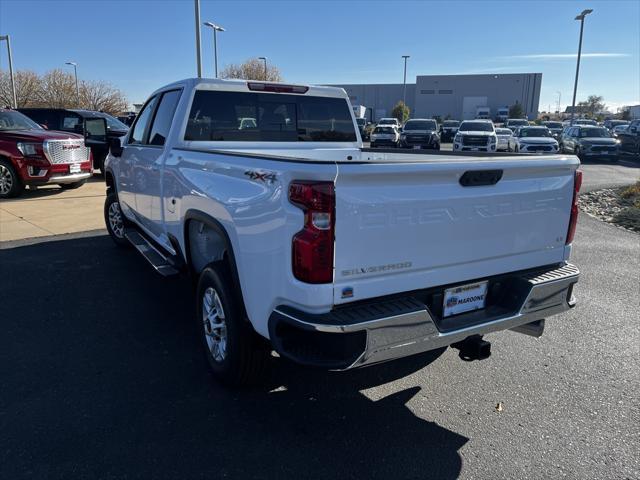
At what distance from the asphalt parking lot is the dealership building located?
76389mm

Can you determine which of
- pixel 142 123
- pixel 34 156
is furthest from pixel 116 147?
pixel 34 156

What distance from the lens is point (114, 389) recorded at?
11.9ft

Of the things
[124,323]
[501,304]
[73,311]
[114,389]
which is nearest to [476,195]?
[501,304]

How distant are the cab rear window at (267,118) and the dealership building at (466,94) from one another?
74.7 meters

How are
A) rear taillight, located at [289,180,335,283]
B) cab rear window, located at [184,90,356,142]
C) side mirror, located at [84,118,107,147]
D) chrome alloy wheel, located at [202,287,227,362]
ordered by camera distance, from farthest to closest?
side mirror, located at [84,118,107,147] → cab rear window, located at [184,90,356,142] → chrome alloy wheel, located at [202,287,227,362] → rear taillight, located at [289,180,335,283]

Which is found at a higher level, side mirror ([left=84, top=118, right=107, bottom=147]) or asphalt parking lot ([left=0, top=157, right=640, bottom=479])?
side mirror ([left=84, top=118, right=107, bottom=147])

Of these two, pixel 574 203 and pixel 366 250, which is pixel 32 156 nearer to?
pixel 366 250

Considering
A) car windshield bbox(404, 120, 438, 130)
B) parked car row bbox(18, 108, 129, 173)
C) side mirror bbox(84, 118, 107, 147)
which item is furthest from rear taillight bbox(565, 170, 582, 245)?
car windshield bbox(404, 120, 438, 130)

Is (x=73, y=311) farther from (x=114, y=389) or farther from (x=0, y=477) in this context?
(x=0, y=477)

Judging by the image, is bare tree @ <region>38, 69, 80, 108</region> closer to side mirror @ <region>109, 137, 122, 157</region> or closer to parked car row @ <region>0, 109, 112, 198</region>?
parked car row @ <region>0, 109, 112, 198</region>

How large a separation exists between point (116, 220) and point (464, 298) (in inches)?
222

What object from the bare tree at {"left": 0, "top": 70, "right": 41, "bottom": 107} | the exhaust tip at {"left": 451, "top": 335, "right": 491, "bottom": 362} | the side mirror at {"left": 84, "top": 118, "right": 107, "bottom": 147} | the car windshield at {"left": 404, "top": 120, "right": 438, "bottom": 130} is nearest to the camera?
the exhaust tip at {"left": 451, "top": 335, "right": 491, "bottom": 362}

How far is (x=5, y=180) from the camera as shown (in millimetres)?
11516

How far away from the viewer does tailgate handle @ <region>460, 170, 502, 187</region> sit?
3023 millimetres
